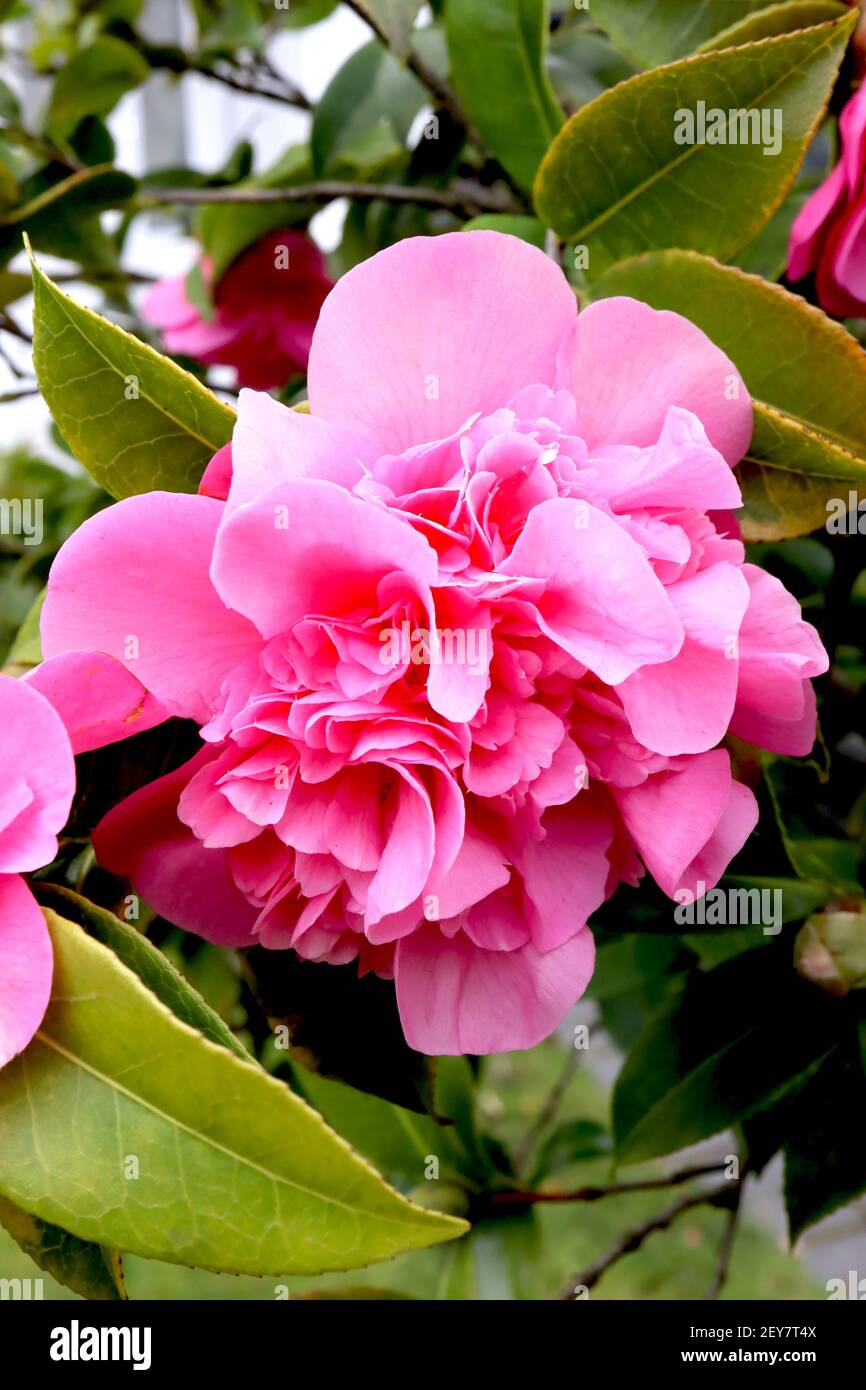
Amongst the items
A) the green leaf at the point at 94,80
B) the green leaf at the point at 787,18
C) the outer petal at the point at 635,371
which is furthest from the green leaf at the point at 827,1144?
the green leaf at the point at 94,80

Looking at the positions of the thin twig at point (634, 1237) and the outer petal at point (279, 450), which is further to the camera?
the thin twig at point (634, 1237)

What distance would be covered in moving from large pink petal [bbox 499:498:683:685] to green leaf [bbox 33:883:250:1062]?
0.53ft

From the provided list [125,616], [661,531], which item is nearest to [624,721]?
[661,531]

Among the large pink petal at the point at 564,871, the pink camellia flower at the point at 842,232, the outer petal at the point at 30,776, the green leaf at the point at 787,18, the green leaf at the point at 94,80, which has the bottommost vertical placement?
the large pink petal at the point at 564,871

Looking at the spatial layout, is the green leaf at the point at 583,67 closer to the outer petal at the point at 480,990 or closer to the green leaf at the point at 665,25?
the green leaf at the point at 665,25

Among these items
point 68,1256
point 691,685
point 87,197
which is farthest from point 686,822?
point 87,197

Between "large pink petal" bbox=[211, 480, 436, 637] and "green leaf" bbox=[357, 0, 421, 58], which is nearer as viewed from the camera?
"large pink petal" bbox=[211, 480, 436, 637]

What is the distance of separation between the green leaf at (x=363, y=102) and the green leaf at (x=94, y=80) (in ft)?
0.95

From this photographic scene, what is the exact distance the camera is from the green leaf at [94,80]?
104 centimetres

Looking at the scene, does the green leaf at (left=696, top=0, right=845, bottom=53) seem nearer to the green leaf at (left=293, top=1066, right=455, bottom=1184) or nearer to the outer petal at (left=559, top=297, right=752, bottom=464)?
the outer petal at (left=559, top=297, right=752, bottom=464)

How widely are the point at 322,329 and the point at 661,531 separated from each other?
127 millimetres

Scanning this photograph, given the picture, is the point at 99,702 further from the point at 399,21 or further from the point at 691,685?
the point at 399,21

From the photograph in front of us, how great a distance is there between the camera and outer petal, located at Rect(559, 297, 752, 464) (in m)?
0.41

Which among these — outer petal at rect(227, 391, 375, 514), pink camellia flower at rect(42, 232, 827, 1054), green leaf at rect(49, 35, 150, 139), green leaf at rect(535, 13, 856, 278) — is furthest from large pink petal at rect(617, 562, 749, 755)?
green leaf at rect(49, 35, 150, 139)
